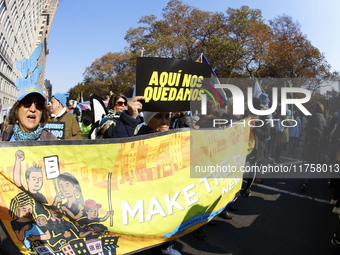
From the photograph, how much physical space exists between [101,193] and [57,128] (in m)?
2.15

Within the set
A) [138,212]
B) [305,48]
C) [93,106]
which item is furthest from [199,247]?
[305,48]

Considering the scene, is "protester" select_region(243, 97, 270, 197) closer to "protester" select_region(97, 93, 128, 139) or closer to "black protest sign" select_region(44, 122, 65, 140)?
"protester" select_region(97, 93, 128, 139)

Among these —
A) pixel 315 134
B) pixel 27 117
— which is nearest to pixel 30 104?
pixel 27 117

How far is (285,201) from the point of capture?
5.07 m

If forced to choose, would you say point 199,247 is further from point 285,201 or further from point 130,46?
point 130,46

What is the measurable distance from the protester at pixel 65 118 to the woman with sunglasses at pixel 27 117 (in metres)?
1.74

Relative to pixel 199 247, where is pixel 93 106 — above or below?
above

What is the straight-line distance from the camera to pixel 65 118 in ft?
14.0

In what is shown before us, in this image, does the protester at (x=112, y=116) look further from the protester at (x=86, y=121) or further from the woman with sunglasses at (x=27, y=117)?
the protester at (x=86, y=121)

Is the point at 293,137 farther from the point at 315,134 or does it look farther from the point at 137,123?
the point at 137,123

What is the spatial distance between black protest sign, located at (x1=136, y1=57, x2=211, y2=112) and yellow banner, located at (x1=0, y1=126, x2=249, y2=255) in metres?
0.34

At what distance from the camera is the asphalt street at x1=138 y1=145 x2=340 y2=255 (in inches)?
132

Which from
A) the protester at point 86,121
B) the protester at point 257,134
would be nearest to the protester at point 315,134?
the protester at point 257,134

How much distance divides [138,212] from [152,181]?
0.28 meters
